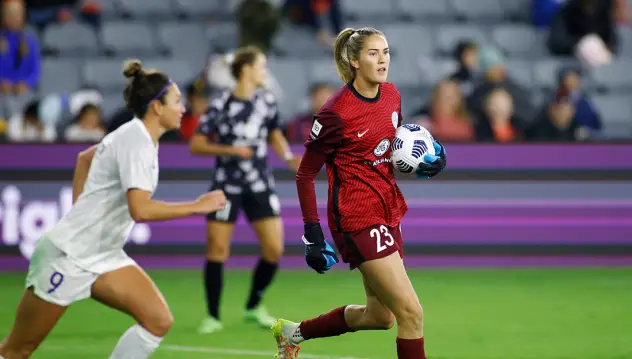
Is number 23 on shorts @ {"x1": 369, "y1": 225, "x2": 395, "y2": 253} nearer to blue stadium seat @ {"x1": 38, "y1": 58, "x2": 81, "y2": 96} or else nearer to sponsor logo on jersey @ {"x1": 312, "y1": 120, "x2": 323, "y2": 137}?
sponsor logo on jersey @ {"x1": 312, "y1": 120, "x2": 323, "y2": 137}

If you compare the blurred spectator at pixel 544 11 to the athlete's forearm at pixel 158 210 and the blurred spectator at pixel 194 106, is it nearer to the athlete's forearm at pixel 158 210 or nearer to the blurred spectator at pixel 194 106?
the blurred spectator at pixel 194 106

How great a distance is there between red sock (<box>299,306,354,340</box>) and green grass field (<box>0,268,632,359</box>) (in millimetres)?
943

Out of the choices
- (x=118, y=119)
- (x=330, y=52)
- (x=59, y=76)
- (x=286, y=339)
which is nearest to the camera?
(x=286, y=339)

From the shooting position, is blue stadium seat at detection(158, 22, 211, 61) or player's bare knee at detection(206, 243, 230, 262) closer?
player's bare knee at detection(206, 243, 230, 262)

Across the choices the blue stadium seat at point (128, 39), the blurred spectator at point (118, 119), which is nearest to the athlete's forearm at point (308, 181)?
the blurred spectator at point (118, 119)

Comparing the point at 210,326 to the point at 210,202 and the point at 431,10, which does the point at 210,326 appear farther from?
the point at 431,10

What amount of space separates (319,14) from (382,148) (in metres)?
9.98

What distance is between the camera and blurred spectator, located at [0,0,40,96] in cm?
1491

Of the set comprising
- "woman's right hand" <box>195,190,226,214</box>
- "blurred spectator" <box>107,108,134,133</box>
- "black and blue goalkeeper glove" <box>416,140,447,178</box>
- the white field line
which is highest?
"black and blue goalkeeper glove" <box>416,140,447,178</box>

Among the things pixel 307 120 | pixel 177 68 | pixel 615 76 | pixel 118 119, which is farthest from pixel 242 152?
pixel 615 76

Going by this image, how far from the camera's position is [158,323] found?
613 centimetres

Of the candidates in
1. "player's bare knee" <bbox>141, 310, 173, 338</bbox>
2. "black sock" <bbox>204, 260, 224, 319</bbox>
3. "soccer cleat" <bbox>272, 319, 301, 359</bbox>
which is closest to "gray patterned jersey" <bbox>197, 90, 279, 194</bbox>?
"black sock" <bbox>204, 260, 224, 319</bbox>

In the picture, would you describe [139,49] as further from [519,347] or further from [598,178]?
[519,347]

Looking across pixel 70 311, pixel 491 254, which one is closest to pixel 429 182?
pixel 491 254
